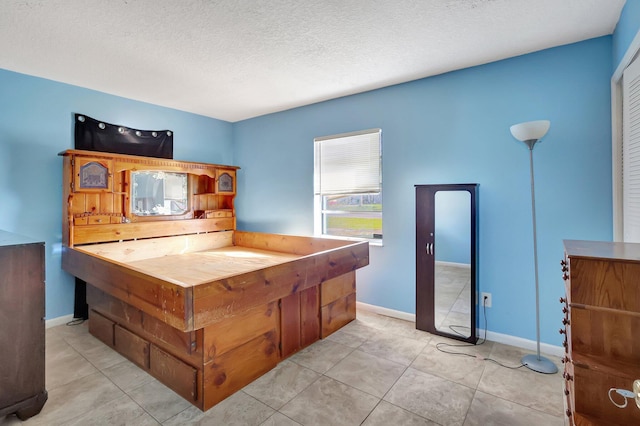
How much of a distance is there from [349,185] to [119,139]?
2.84 m

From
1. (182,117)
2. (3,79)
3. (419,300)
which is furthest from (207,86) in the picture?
(419,300)

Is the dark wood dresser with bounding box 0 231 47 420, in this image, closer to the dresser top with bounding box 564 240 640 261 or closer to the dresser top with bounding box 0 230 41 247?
the dresser top with bounding box 0 230 41 247

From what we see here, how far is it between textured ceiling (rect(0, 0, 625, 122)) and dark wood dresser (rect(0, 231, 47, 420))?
1602mm

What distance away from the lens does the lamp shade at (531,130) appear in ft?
7.38

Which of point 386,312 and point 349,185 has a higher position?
point 349,185

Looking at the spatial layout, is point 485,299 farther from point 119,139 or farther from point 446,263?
point 119,139

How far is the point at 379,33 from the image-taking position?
91.9 inches

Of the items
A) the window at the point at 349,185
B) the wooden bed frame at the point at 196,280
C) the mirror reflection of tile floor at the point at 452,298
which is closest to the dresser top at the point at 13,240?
the wooden bed frame at the point at 196,280

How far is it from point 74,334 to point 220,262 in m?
1.52

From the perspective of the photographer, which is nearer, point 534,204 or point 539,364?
point 539,364

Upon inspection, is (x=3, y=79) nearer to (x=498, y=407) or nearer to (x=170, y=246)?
(x=170, y=246)

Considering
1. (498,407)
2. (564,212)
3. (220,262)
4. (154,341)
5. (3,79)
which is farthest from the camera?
(220,262)

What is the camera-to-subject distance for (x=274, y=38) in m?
2.41

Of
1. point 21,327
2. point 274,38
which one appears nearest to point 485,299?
point 274,38
